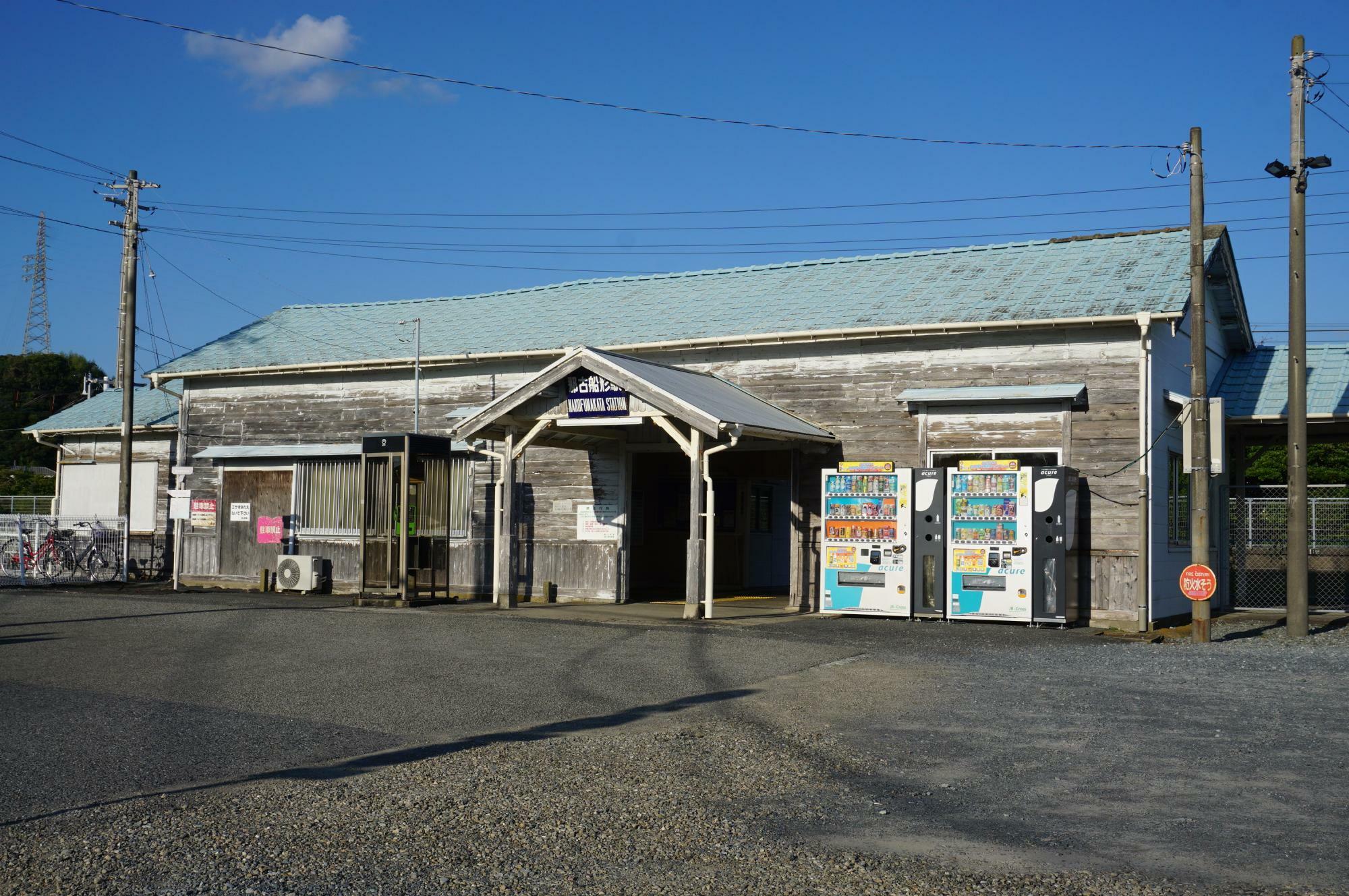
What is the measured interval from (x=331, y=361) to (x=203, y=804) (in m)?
17.8

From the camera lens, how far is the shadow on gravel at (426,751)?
6176 mm

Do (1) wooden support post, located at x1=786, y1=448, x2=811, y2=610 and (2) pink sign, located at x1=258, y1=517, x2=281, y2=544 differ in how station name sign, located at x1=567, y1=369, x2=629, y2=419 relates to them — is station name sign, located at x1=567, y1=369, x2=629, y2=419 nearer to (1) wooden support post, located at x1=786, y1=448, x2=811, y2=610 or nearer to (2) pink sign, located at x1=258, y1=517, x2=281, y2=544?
(1) wooden support post, located at x1=786, y1=448, x2=811, y2=610

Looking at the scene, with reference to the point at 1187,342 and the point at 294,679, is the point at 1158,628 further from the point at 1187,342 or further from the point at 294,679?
the point at 294,679

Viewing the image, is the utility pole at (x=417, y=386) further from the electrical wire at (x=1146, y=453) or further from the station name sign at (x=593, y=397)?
the electrical wire at (x=1146, y=453)

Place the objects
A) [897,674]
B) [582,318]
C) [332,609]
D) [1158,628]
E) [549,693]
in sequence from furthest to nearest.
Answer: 1. [582,318]
2. [332,609]
3. [1158,628]
4. [897,674]
5. [549,693]

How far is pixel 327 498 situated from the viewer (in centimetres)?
2280

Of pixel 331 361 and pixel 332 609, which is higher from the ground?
pixel 331 361

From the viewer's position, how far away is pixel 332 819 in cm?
568

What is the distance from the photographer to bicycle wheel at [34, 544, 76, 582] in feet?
80.3

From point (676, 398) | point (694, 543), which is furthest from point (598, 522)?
point (676, 398)

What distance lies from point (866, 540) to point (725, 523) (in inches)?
286

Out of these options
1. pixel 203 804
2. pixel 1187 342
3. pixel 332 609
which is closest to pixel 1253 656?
pixel 1187 342

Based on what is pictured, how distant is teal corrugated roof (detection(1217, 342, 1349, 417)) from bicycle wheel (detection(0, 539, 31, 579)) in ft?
75.6

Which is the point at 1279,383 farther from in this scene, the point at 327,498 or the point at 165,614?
the point at 165,614
